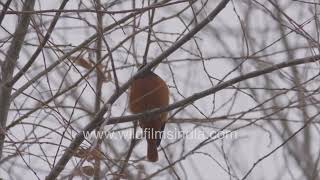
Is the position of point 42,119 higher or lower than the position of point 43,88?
lower

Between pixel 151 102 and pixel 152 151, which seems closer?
pixel 151 102

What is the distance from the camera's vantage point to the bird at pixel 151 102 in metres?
3.33

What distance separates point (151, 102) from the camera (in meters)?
3.40

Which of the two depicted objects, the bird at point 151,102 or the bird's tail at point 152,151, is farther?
the bird's tail at point 152,151

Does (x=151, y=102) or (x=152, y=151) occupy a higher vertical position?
(x=151, y=102)

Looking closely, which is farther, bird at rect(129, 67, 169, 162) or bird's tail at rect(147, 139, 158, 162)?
bird's tail at rect(147, 139, 158, 162)

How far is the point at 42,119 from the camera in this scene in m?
2.64

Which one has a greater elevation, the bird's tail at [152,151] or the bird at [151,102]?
the bird at [151,102]

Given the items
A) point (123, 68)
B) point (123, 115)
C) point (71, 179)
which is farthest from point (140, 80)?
point (71, 179)

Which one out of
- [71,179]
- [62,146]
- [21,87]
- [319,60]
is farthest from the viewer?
[21,87]

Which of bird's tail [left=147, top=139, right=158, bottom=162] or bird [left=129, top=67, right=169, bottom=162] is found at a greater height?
bird [left=129, top=67, right=169, bottom=162]

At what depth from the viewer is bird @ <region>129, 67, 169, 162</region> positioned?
131 inches

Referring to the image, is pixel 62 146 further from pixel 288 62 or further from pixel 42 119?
pixel 288 62

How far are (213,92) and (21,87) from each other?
87cm
